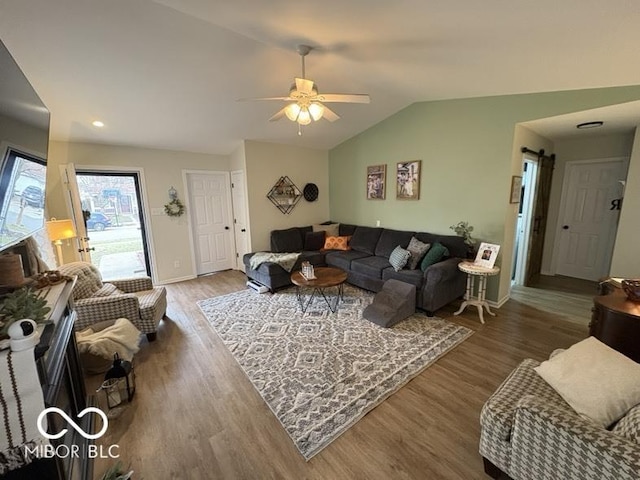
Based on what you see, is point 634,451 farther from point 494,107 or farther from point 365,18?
point 494,107

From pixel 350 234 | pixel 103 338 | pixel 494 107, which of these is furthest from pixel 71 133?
pixel 494 107

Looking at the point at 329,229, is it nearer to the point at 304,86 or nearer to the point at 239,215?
the point at 239,215

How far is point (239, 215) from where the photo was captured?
528cm

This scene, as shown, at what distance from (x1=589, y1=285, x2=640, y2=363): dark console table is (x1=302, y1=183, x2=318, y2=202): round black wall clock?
14.7ft

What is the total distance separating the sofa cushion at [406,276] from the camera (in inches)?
133

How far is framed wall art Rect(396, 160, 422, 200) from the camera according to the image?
13.9 feet

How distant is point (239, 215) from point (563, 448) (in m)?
5.11

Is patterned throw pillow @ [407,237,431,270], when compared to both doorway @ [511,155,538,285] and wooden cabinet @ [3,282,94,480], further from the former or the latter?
wooden cabinet @ [3,282,94,480]

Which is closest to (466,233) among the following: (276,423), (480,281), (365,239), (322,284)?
(480,281)

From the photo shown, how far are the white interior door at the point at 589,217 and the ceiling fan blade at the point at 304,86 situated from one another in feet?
15.5

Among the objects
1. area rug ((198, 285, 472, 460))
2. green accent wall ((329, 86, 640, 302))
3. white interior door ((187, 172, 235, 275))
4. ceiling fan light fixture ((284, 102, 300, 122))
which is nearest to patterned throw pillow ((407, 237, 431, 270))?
green accent wall ((329, 86, 640, 302))

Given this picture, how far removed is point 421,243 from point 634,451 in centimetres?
299

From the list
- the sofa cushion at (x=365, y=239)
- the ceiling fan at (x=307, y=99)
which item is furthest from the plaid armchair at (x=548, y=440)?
the sofa cushion at (x=365, y=239)

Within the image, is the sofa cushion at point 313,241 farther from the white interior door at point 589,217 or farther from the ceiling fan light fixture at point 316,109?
the white interior door at point 589,217
